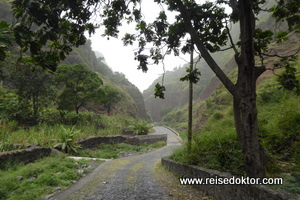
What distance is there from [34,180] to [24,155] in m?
3.38

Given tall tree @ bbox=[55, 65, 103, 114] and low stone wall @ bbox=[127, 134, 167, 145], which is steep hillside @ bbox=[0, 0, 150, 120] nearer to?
tall tree @ bbox=[55, 65, 103, 114]

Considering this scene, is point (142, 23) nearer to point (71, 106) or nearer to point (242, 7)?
point (242, 7)

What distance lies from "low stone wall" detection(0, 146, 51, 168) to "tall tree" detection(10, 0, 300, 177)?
6521mm

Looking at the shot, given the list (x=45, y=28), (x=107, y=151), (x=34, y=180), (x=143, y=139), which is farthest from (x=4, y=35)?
(x=143, y=139)

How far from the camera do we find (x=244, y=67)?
11.5 ft

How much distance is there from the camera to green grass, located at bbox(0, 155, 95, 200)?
4838 mm

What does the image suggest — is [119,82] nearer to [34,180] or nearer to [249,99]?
[34,180]

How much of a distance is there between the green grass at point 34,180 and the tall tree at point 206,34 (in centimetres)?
428

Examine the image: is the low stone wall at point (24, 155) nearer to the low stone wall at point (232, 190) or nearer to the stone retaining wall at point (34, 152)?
the stone retaining wall at point (34, 152)

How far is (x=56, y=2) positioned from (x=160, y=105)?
328ft

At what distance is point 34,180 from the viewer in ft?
18.9

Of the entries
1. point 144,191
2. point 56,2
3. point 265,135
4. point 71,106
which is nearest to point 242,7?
point 56,2

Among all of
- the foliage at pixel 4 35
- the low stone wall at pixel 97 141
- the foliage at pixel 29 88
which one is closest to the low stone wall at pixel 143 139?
the low stone wall at pixel 97 141

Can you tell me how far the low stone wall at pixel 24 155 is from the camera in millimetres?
7411
